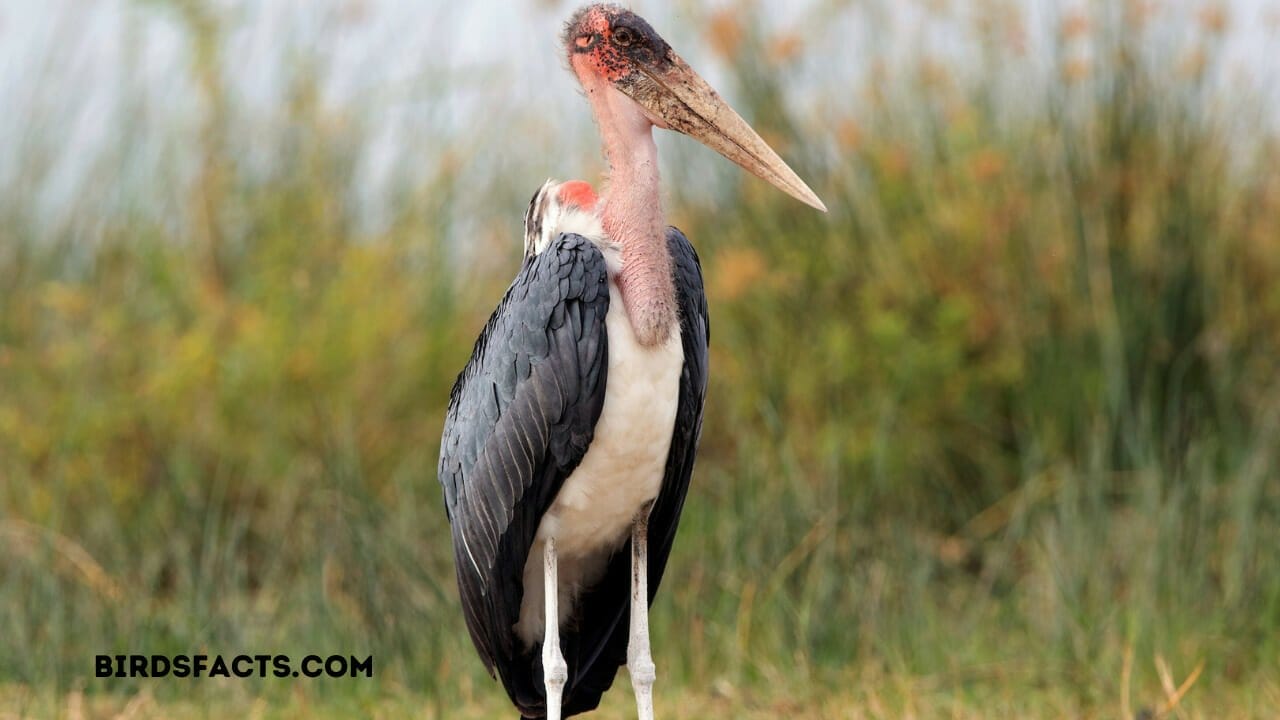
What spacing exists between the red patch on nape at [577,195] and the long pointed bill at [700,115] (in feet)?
0.80

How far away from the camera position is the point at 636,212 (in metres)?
3.75

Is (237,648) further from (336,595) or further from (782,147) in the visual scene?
(782,147)

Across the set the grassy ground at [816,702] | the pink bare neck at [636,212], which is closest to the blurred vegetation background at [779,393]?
the grassy ground at [816,702]

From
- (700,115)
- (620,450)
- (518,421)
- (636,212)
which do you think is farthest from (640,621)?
(700,115)

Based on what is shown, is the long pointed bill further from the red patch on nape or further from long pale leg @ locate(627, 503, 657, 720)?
long pale leg @ locate(627, 503, 657, 720)

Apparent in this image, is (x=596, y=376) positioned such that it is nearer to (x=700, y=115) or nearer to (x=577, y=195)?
(x=577, y=195)

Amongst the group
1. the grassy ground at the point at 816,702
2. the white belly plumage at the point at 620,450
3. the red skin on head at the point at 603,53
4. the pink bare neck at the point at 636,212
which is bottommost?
the grassy ground at the point at 816,702

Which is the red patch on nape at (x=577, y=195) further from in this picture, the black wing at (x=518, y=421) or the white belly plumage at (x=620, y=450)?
the white belly plumage at (x=620, y=450)

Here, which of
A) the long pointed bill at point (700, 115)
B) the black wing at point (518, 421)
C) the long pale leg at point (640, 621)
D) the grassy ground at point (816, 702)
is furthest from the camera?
the grassy ground at point (816, 702)

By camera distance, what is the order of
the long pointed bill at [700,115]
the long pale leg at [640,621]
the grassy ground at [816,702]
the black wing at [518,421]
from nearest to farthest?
1. the black wing at [518,421]
2. the long pointed bill at [700,115]
3. the long pale leg at [640,621]
4. the grassy ground at [816,702]

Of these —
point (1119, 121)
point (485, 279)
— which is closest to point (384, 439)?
point (485, 279)

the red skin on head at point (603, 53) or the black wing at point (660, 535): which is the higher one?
the red skin on head at point (603, 53)

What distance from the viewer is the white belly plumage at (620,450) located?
3.70m

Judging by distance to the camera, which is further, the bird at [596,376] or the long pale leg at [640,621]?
the long pale leg at [640,621]
